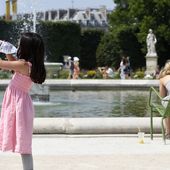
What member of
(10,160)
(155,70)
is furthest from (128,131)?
(155,70)

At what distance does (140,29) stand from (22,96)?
47825 millimetres

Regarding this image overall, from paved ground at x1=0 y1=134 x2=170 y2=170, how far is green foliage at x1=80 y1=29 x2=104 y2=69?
172 ft

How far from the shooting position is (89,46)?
64375 millimetres

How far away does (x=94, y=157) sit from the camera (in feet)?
25.5

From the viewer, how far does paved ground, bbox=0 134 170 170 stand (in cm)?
717

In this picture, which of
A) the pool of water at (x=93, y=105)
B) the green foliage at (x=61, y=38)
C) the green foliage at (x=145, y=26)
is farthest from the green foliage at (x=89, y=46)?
the pool of water at (x=93, y=105)

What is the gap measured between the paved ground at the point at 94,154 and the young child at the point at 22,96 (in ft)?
3.40

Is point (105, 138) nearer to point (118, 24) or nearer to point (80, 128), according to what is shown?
point (80, 128)

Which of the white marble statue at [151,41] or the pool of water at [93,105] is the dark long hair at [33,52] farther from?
the white marble statue at [151,41]

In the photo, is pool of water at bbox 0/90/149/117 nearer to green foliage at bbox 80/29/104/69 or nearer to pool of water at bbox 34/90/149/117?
pool of water at bbox 34/90/149/117

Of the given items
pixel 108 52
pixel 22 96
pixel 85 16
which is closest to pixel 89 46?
pixel 108 52

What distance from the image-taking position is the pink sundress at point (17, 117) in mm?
5980

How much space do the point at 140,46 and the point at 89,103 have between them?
37.1 m

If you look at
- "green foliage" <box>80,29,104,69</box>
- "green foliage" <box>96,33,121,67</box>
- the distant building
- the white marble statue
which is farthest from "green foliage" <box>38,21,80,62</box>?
the distant building
